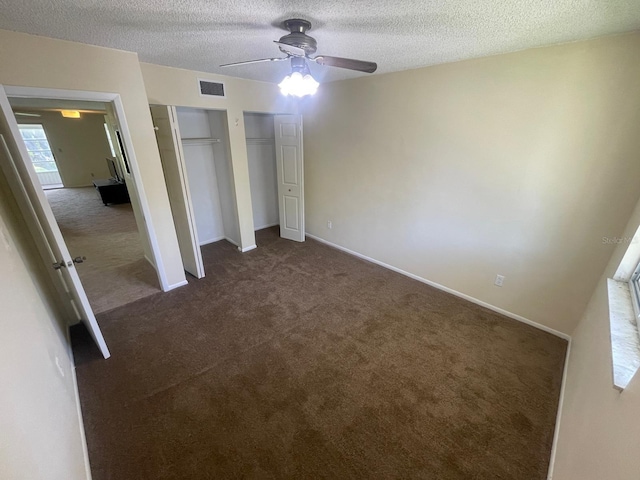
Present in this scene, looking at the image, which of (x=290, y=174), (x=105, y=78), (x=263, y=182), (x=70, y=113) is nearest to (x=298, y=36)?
(x=105, y=78)

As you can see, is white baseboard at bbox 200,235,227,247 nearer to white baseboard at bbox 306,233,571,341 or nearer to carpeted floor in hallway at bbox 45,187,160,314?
carpeted floor in hallway at bbox 45,187,160,314

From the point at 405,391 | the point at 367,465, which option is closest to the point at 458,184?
the point at 405,391

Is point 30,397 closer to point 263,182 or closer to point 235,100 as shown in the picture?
point 235,100

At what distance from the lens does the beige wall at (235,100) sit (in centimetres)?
288

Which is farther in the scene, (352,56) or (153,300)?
(153,300)

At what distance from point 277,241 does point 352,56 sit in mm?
2990

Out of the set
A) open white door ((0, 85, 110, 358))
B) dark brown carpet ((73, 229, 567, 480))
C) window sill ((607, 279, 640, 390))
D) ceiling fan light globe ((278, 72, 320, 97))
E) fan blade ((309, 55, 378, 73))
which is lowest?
dark brown carpet ((73, 229, 567, 480))

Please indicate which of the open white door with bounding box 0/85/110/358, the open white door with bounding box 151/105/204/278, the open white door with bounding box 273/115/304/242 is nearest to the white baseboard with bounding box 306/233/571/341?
the open white door with bounding box 273/115/304/242

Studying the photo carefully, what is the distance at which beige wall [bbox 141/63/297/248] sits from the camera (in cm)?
288

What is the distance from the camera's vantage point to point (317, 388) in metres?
2.00

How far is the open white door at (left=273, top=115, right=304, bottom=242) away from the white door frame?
2.10 m

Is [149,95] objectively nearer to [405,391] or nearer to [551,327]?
[405,391]

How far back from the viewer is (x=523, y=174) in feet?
7.83

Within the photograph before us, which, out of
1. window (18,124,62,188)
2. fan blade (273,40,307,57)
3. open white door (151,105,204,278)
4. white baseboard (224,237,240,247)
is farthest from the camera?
window (18,124,62,188)
